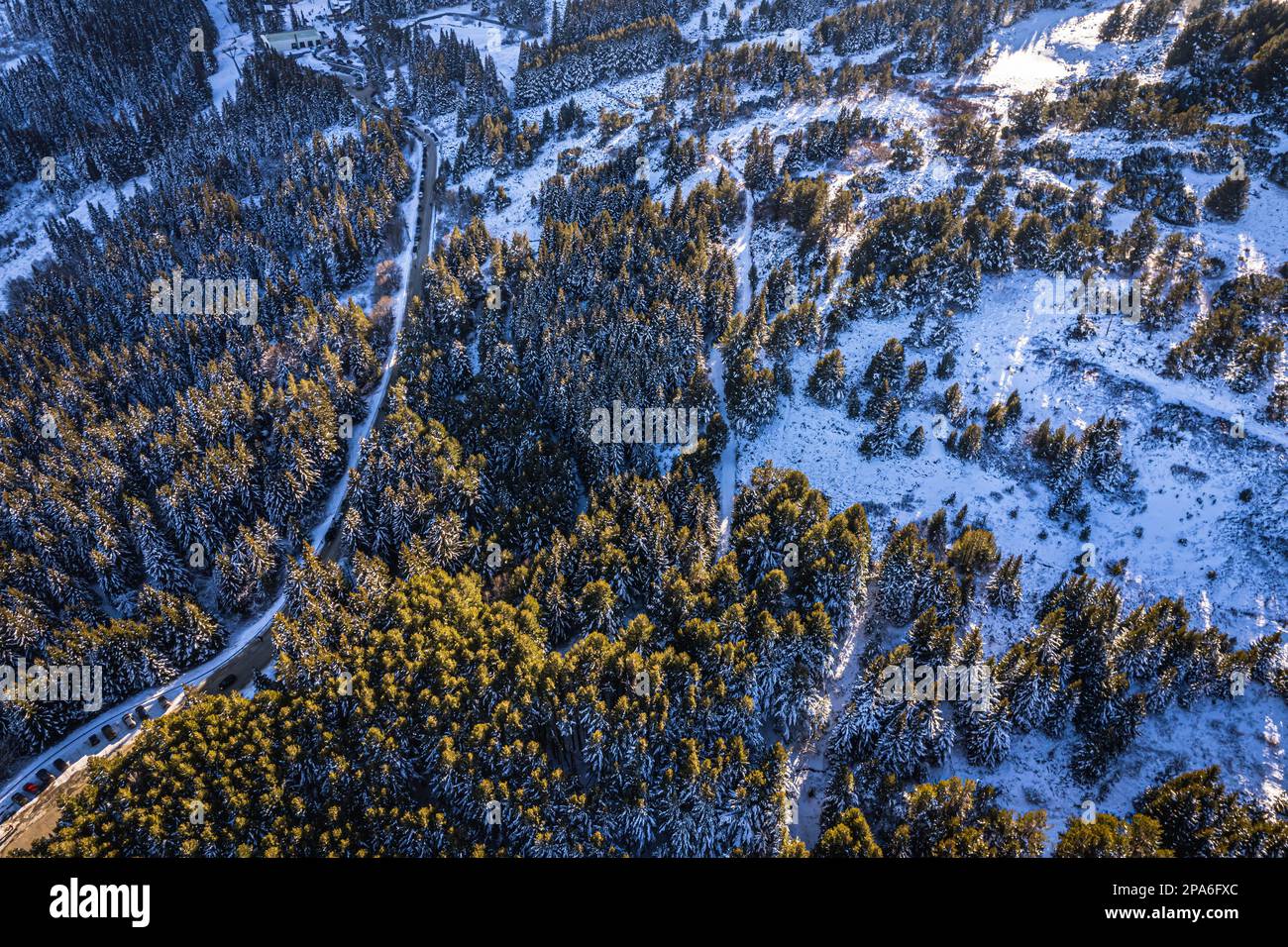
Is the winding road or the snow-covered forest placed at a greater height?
the snow-covered forest

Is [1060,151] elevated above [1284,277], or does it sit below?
above

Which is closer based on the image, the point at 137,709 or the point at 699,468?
the point at 137,709

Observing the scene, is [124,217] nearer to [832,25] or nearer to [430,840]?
[430,840]

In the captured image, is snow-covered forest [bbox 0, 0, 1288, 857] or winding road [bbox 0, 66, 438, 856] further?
winding road [bbox 0, 66, 438, 856]

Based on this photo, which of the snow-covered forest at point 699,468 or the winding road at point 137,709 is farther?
the winding road at point 137,709

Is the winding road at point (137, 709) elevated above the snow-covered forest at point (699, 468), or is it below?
below

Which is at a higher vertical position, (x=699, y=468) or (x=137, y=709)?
(x=699, y=468)

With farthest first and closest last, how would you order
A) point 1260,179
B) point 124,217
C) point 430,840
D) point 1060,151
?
point 124,217 → point 1060,151 → point 1260,179 → point 430,840

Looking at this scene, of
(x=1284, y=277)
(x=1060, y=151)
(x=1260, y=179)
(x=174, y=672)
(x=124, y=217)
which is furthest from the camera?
(x=124, y=217)
